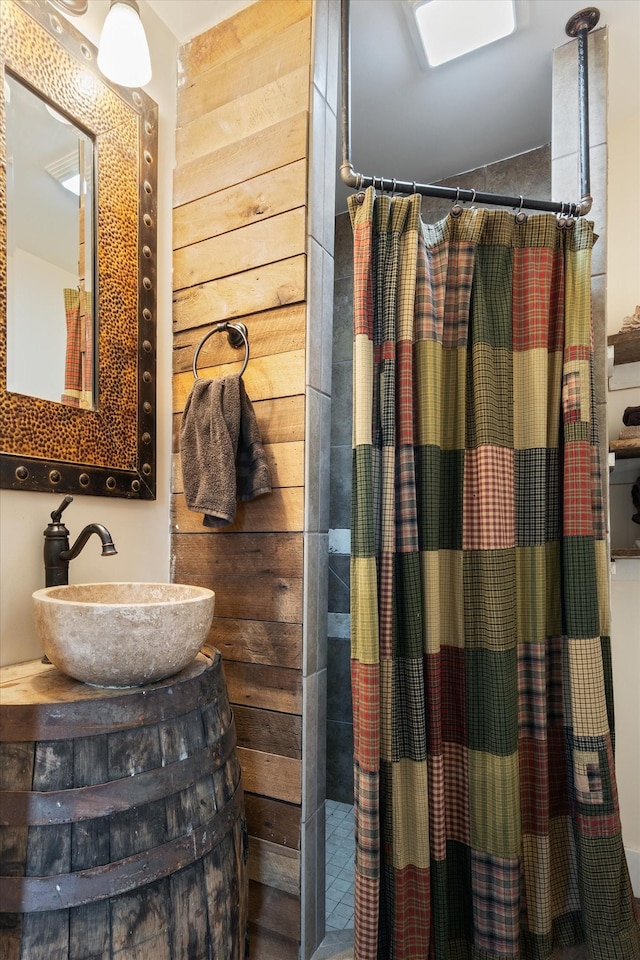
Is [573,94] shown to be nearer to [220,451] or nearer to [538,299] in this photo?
[538,299]

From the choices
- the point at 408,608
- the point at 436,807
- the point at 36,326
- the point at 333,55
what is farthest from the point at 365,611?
the point at 333,55

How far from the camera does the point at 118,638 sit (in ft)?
2.45

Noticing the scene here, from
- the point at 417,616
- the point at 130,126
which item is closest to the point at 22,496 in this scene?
the point at 417,616

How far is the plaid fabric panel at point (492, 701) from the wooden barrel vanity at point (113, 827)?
599 millimetres

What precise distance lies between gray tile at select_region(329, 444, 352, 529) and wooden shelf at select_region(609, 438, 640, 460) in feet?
3.38

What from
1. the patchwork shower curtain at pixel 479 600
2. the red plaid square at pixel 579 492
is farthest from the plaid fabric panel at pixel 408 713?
the red plaid square at pixel 579 492

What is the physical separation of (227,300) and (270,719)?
41.9 inches

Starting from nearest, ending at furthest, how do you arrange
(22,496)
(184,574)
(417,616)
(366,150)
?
(22,496) < (417,616) < (184,574) < (366,150)

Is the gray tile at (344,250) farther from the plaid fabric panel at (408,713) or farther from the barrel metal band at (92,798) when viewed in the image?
the barrel metal band at (92,798)

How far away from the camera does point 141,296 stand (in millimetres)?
1289

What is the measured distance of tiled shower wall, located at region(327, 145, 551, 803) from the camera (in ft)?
6.35

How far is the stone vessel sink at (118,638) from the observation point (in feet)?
2.45

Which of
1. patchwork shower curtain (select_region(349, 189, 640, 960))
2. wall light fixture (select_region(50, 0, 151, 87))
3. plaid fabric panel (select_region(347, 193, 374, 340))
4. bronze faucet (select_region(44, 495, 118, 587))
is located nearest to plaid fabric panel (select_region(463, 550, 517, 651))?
patchwork shower curtain (select_region(349, 189, 640, 960))

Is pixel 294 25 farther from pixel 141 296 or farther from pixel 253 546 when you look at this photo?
pixel 253 546
